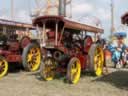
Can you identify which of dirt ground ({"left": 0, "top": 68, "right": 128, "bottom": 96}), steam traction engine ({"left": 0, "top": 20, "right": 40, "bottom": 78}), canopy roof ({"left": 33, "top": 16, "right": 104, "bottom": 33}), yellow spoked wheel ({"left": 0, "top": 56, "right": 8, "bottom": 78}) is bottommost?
dirt ground ({"left": 0, "top": 68, "right": 128, "bottom": 96})

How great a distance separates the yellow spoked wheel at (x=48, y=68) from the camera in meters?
13.2

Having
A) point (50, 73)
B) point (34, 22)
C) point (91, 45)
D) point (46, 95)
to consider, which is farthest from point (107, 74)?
point (46, 95)

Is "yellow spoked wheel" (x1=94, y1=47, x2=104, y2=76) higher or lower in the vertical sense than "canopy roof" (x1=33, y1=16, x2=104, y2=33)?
lower

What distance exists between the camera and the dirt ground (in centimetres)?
1078

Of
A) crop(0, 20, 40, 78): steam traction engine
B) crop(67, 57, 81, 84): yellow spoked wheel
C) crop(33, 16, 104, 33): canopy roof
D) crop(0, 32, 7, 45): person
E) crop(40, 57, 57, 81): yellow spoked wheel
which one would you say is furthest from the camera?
crop(0, 32, 7, 45): person

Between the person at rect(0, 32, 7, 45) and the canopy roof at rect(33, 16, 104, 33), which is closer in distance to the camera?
the canopy roof at rect(33, 16, 104, 33)

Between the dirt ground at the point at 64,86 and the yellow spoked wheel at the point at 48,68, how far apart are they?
0.25 meters

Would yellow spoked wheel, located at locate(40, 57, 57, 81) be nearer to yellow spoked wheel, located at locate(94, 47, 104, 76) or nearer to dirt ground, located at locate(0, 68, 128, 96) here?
dirt ground, located at locate(0, 68, 128, 96)

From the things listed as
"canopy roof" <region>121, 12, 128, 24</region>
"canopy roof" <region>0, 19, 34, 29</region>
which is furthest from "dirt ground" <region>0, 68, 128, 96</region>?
"canopy roof" <region>0, 19, 34, 29</region>

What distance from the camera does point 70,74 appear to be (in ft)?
40.6

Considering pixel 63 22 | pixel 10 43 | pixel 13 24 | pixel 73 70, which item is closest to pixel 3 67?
pixel 10 43

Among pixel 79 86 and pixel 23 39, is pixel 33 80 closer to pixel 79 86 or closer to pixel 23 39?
pixel 79 86

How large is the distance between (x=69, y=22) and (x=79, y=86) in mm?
2202

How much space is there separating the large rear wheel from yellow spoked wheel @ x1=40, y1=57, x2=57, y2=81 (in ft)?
4.49
